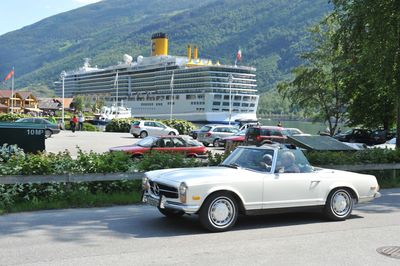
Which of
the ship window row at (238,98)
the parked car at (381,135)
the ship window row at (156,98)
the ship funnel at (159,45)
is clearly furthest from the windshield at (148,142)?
the ship funnel at (159,45)

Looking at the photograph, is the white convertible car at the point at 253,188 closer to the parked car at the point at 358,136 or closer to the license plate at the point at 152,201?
the license plate at the point at 152,201

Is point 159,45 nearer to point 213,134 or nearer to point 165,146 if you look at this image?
point 213,134

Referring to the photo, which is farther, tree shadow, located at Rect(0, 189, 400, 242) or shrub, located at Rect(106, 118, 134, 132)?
shrub, located at Rect(106, 118, 134, 132)

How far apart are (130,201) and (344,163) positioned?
21.7 ft

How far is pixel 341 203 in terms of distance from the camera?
8992 millimetres

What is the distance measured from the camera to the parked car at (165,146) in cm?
1866

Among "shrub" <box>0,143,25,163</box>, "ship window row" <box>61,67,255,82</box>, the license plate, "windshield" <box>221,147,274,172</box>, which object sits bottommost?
the license plate

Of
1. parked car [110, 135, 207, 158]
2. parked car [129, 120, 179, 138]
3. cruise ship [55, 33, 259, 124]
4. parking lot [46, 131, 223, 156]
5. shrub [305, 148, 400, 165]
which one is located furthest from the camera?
cruise ship [55, 33, 259, 124]

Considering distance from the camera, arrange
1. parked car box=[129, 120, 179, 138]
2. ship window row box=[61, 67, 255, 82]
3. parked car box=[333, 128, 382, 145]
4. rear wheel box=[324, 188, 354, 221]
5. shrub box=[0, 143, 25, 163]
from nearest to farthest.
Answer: rear wheel box=[324, 188, 354, 221]
shrub box=[0, 143, 25, 163]
parked car box=[333, 128, 382, 145]
parked car box=[129, 120, 179, 138]
ship window row box=[61, 67, 255, 82]

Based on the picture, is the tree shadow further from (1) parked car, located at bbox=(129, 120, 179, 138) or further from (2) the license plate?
(1) parked car, located at bbox=(129, 120, 179, 138)

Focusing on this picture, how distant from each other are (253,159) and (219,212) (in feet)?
4.47

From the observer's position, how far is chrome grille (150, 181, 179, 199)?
764 centimetres

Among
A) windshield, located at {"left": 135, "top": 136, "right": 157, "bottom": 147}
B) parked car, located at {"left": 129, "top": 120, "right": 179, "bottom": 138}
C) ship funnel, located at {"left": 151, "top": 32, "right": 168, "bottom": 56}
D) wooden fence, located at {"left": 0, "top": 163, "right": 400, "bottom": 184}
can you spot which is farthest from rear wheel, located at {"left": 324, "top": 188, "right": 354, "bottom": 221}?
ship funnel, located at {"left": 151, "top": 32, "right": 168, "bottom": 56}

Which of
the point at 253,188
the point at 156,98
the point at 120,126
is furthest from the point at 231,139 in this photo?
the point at 156,98
